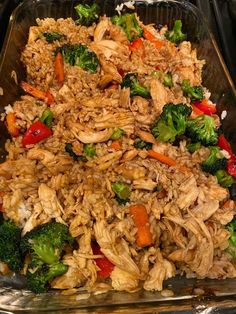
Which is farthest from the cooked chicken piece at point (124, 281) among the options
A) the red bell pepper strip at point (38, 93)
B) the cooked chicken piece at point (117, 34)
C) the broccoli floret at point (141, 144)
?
the cooked chicken piece at point (117, 34)

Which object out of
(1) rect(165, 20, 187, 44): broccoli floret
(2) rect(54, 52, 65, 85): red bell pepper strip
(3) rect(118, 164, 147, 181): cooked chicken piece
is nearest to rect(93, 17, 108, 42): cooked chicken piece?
(2) rect(54, 52, 65, 85): red bell pepper strip

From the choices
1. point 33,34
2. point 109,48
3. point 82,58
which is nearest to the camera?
point 82,58

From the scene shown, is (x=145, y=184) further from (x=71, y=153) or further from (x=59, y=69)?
(x=59, y=69)

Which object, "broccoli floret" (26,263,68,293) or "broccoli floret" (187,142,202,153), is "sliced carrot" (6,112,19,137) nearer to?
"broccoli floret" (26,263,68,293)

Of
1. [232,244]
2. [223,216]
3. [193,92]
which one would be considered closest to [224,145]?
[193,92]

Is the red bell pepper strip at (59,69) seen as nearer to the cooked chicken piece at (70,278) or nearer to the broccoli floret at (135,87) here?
the broccoli floret at (135,87)

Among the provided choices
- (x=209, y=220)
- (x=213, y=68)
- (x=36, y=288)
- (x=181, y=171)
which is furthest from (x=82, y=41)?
(x=36, y=288)
